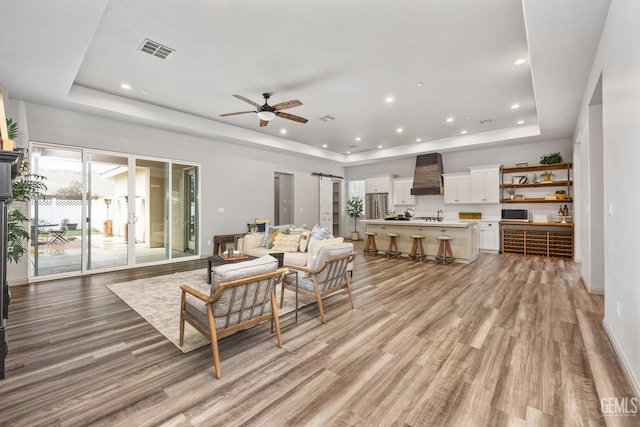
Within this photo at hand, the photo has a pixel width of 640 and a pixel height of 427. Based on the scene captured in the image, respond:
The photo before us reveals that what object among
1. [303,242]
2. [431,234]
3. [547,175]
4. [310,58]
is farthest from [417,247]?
[310,58]

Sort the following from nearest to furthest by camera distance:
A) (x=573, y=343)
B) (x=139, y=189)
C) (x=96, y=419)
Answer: (x=96, y=419)
(x=573, y=343)
(x=139, y=189)

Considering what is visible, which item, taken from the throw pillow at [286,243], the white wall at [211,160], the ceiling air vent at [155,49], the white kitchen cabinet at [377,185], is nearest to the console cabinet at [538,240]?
the white kitchen cabinet at [377,185]

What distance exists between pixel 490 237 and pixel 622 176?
626 cm

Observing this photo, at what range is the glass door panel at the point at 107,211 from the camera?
17.7ft

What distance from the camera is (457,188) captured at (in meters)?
8.49

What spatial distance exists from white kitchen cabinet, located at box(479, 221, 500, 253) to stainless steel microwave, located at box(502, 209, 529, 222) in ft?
1.02

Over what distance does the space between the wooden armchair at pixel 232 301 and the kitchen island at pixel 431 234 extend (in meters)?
5.04

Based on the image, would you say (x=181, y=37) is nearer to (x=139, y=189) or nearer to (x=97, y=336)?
(x=97, y=336)

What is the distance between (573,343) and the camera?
260 centimetres

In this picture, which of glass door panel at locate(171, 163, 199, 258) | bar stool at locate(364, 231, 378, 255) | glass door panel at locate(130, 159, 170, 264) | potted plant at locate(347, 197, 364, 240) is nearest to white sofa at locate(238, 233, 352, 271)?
glass door panel at locate(171, 163, 199, 258)

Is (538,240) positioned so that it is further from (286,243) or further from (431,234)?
(286,243)

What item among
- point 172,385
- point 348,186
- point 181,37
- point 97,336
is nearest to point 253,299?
point 172,385

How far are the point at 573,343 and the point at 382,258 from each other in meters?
4.42

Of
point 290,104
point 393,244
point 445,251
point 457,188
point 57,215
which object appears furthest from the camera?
point 457,188
